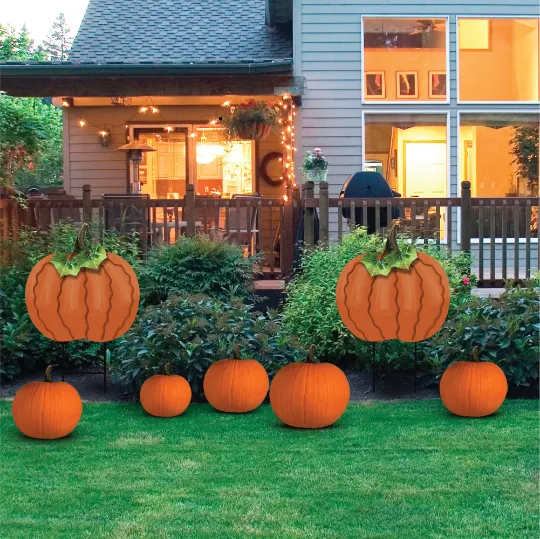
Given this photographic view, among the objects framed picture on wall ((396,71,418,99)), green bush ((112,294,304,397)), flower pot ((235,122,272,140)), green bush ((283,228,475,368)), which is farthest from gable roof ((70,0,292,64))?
green bush ((112,294,304,397))

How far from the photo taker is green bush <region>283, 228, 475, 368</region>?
6961mm

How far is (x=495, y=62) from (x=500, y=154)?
128 centimetres

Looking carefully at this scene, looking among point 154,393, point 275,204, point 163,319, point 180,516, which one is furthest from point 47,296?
point 275,204

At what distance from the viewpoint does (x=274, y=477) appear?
178 inches

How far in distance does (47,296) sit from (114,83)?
902 centimetres

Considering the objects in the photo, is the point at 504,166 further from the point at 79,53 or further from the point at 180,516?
the point at 180,516

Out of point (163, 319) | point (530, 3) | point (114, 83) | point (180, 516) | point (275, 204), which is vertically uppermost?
point (530, 3)

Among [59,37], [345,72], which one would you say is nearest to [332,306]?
[345,72]

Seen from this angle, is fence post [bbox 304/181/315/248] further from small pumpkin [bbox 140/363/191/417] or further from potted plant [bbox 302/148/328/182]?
small pumpkin [bbox 140/363/191/417]

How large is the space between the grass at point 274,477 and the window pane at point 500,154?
6.61 meters

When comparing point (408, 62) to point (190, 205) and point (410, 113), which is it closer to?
point (410, 113)

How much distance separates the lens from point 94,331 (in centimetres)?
259

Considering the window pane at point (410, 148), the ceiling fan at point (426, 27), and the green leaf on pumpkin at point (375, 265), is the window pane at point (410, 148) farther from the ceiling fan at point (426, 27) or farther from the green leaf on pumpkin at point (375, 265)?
the green leaf on pumpkin at point (375, 265)

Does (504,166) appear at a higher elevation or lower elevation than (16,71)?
lower
